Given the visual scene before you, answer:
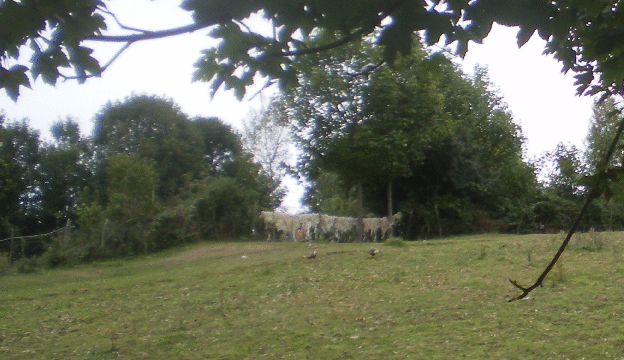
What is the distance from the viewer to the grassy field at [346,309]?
5539mm

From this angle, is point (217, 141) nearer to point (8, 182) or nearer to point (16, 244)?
point (8, 182)

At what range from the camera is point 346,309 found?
7230 mm

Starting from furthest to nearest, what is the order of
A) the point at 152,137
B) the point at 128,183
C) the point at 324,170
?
the point at 152,137 < the point at 324,170 < the point at 128,183

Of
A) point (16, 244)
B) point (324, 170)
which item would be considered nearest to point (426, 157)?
point (324, 170)

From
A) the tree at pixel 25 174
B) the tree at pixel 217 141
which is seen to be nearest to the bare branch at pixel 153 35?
the tree at pixel 25 174

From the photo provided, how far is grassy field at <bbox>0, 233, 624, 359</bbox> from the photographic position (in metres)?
5.54

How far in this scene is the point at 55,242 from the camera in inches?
560

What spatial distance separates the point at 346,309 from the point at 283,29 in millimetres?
5212

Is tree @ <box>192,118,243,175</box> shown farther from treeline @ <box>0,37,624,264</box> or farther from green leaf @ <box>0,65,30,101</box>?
green leaf @ <box>0,65,30,101</box>

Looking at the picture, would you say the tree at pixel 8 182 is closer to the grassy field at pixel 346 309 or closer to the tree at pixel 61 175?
the tree at pixel 61 175

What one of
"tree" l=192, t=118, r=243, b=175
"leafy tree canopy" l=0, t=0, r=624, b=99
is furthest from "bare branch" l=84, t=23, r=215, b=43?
"tree" l=192, t=118, r=243, b=175

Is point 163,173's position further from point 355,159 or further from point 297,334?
point 297,334

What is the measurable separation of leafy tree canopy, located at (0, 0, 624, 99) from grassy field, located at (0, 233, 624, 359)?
3.29m

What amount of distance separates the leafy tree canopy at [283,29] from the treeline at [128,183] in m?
12.9
